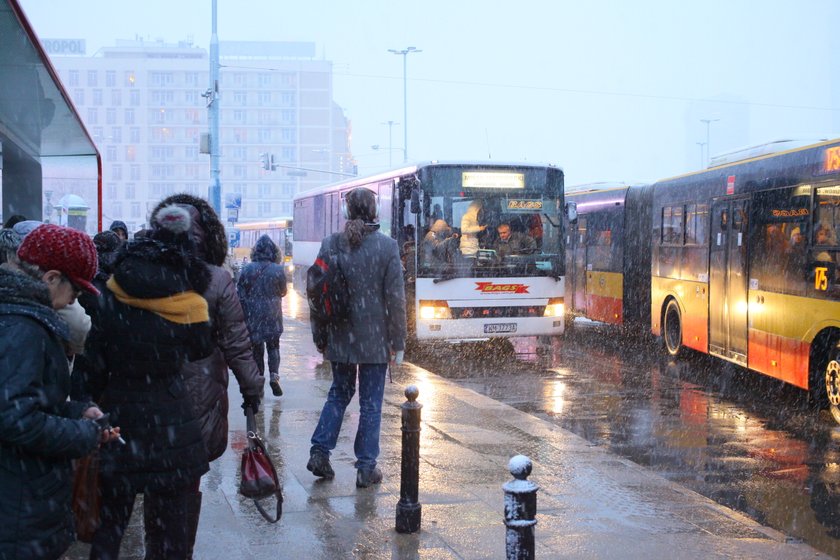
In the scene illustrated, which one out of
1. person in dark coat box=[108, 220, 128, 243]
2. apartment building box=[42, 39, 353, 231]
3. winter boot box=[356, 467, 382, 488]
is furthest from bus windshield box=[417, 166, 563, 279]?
apartment building box=[42, 39, 353, 231]

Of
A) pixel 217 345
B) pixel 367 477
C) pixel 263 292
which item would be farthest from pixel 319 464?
pixel 263 292

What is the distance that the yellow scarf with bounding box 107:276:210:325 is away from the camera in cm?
386

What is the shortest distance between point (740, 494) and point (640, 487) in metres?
0.91

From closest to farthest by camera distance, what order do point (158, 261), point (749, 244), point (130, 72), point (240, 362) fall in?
point (158, 261)
point (240, 362)
point (749, 244)
point (130, 72)

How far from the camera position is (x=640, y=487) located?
23.5 ft

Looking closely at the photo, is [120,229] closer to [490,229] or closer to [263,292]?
[263,292]

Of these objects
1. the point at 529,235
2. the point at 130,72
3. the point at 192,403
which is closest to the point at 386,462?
the point at 192,403

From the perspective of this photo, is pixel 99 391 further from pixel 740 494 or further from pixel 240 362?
pixel 740 494

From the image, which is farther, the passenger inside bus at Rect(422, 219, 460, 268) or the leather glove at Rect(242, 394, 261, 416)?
the passenger inside bus at Rect(422, 219, 460, 268)

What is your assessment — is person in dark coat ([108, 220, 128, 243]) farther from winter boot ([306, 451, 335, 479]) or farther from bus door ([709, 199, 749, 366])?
bus door ([709, 199, 749, 366])

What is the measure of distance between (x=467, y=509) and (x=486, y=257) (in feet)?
30.6

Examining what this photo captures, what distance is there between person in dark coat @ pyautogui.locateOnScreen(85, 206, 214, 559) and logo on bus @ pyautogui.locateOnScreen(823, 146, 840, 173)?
864 centimetres

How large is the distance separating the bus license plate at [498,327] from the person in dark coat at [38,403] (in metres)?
12.4

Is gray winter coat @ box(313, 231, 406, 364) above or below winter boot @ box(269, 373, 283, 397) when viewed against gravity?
above
